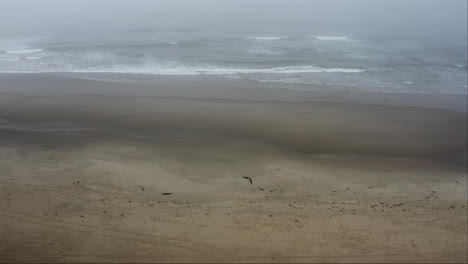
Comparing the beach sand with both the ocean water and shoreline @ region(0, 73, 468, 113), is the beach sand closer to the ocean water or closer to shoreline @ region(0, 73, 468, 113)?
shoreline @ region(0, 73, 468, 113)

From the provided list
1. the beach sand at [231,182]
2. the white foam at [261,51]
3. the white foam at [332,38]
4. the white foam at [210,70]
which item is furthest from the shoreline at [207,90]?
the white foam at [332,38]

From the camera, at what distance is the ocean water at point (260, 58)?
72.6 feet

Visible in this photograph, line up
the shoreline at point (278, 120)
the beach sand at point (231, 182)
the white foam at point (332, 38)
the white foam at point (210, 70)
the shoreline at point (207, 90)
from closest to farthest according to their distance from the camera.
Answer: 1. the beach sand at point (231, 182)
2. the shoreline at point (278, 120)
3. the shoreline at point (207, 90)
4. the white foam at point (210, 70)
5. the white foam at point (332, 38)

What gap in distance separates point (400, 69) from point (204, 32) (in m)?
21.8

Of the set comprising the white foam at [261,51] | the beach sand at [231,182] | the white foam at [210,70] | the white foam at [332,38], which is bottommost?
the beach sand at [231,182]

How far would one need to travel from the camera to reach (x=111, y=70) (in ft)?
78.7

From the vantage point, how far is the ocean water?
22141mm

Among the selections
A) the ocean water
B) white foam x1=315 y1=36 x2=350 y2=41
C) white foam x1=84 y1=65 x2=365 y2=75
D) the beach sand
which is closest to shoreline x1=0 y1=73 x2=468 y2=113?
the ocean water

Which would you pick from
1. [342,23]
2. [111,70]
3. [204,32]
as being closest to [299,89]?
[111,70]

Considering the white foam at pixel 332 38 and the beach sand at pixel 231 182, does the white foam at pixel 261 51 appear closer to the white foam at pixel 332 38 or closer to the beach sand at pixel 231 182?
the white foam at pixel 332 38

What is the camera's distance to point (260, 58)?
27688 millimetres

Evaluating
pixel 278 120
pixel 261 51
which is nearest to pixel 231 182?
pixel 278 120

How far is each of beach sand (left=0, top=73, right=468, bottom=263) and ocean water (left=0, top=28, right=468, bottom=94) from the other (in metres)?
5.41

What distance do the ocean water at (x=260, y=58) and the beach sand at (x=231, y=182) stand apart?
17.8 ft
